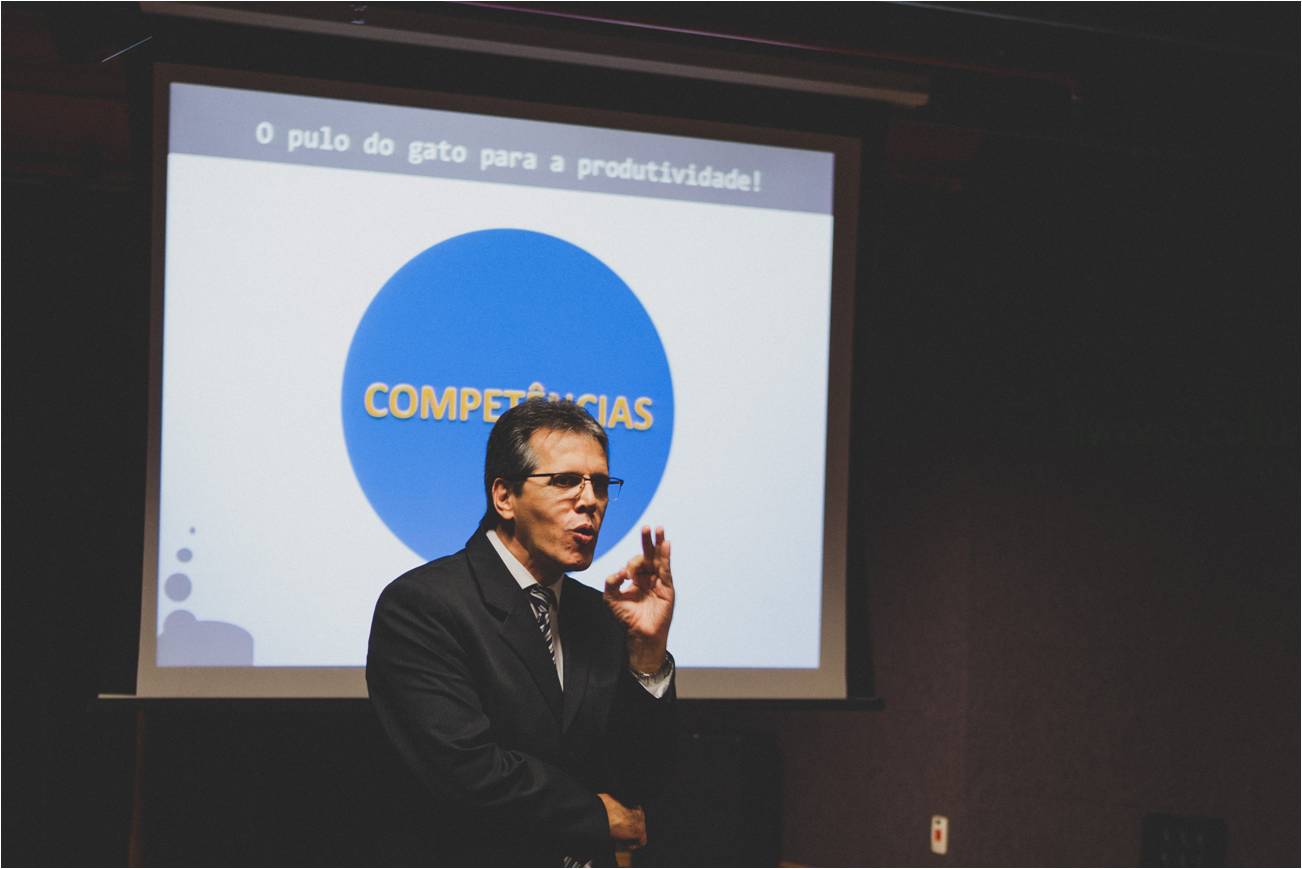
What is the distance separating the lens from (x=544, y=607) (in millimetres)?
2090

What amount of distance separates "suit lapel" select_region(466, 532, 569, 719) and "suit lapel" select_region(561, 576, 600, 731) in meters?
0.01

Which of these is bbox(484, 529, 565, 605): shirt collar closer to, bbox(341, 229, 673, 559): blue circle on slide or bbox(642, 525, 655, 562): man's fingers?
bbox(642, 525, 655, 562): man's fingers

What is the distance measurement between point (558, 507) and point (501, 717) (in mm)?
318

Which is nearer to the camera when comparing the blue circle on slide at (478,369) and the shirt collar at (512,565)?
the shirt collar at (512,565)

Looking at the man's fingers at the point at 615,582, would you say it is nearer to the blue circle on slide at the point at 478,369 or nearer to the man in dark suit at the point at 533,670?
the man in dark suit at the point at 533,670

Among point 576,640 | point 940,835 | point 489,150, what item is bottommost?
point 940,835

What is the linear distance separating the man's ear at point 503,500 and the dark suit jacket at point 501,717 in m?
0.05

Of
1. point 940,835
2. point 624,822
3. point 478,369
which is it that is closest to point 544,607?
point 624,822

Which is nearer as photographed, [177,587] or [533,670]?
[533,670]

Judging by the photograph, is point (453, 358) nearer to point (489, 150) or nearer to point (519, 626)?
point (489, 150)

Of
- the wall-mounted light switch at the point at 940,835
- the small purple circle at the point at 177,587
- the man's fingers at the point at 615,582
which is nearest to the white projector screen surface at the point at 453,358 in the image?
the small purple circle at the point at 177,587

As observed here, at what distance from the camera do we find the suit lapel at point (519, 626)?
1.99 meters

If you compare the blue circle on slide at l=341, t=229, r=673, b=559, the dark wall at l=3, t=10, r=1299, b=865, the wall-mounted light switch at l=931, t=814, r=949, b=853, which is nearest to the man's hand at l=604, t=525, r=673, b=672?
the blue circle on slide at l=341, t=229, r=673, b=559

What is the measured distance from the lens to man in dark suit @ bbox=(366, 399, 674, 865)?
1.90 m
